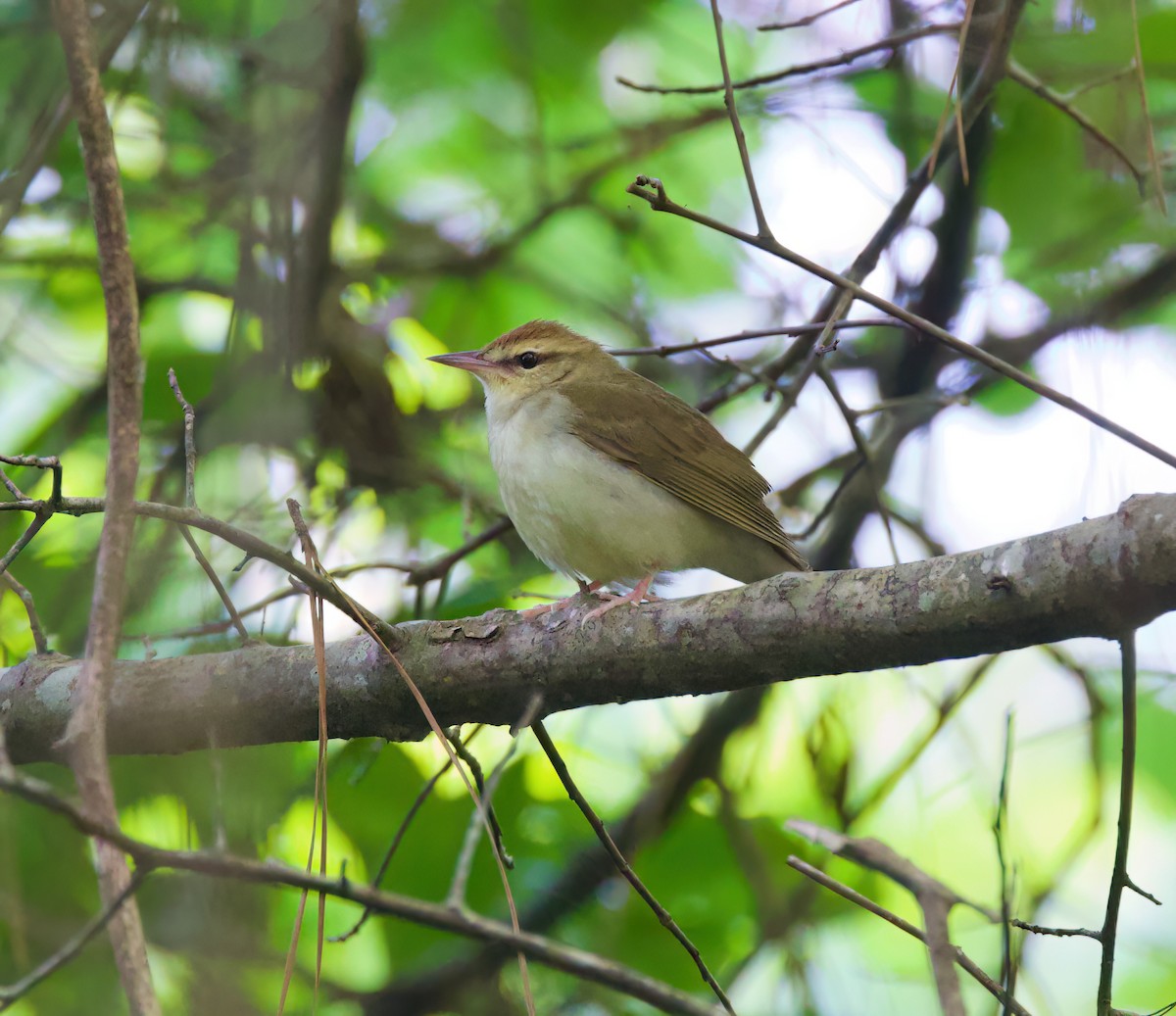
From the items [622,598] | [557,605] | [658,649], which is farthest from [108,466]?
[557,605]

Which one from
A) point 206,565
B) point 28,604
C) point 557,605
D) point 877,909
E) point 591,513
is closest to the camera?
point 877,909

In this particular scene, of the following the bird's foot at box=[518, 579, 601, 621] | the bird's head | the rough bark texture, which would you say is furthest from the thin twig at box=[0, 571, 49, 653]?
the bird's head

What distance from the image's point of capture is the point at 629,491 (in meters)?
4.34

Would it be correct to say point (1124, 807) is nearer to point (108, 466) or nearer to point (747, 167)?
point (747, 167)

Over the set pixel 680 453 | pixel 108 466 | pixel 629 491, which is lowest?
pixel 108 466

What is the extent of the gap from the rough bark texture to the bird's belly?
3.82ft

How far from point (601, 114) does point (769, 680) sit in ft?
14.7

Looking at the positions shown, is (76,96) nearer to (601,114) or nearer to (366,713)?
(366,713)

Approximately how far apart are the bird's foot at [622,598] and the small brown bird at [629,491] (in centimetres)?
1

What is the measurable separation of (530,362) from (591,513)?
1086 mm

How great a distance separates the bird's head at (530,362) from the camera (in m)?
5.01

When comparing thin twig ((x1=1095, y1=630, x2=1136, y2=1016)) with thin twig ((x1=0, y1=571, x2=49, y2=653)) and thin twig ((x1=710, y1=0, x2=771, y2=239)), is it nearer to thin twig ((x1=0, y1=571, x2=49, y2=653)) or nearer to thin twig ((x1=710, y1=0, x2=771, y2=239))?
thin twig ((x1=710, y1=0, x2=771, y2=239))

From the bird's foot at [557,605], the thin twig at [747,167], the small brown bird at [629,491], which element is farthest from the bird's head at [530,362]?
the thin twig at [747,167]

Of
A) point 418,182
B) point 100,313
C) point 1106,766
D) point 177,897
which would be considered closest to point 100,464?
point 100,313
